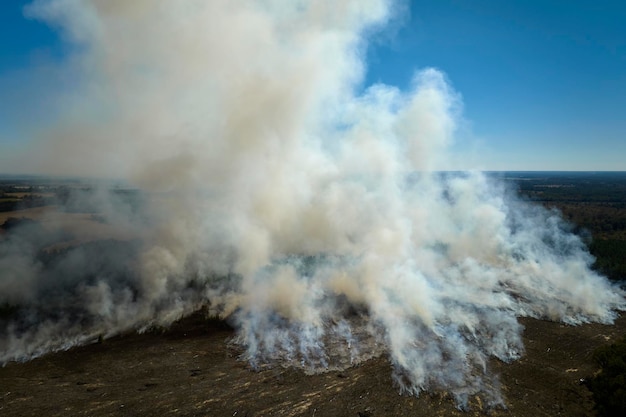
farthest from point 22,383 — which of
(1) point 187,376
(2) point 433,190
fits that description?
(2) point 433,190

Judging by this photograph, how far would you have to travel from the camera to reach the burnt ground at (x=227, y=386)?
84.1 ft

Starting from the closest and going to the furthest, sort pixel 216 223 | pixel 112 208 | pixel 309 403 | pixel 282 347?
pixel 309 403 < pixel 282 347 < pixel 216 223 < pixel 112 208

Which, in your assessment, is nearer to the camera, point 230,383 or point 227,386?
point 227,386

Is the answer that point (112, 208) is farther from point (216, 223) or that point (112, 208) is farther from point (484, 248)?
point (484, 248)

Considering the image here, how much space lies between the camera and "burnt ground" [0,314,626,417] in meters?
25.6

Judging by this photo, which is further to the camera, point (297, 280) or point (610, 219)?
point (610, 219)

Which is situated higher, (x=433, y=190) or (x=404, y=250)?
(x=433, y=190)

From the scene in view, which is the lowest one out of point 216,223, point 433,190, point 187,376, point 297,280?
point 187,376

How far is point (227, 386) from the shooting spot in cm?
2845

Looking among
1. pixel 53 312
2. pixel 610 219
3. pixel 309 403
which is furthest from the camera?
pixel 610 219

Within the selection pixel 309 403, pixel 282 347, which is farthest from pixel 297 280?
pixel 309 403

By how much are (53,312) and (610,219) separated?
161058 millimetres

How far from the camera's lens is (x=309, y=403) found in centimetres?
2633

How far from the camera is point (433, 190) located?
253 feet
